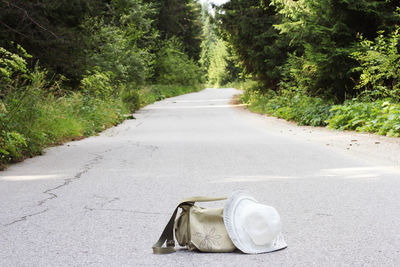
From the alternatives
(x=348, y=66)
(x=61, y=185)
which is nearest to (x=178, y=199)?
(x=61, y=185)

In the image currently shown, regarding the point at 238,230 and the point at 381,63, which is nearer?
the point at 238,230

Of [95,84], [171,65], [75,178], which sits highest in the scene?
[171,65]

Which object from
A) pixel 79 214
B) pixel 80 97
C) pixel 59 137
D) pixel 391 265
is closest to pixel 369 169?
pixel 391 265

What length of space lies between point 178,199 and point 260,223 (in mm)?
2038

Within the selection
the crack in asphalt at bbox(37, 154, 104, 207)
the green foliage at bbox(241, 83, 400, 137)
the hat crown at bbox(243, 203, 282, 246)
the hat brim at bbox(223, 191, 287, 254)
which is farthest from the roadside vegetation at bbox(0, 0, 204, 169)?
the green foliage at bbox(241, 83, 400, 137)

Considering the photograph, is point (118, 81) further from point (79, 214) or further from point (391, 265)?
point (391, 265)

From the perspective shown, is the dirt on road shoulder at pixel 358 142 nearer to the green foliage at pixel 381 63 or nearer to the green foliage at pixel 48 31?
the green foliage at pixel 381 63

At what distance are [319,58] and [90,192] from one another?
9.92m

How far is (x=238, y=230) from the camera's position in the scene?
3.40 m

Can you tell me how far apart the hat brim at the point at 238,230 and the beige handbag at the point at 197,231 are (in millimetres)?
91

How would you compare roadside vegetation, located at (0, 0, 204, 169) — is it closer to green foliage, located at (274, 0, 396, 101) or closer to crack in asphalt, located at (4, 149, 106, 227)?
crack in asphalt, located at (4, 149, 106, 227)

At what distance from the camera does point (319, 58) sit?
45.1ft

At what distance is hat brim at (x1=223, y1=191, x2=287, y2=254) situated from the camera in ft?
11.2

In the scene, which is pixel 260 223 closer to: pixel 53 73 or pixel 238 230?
pixel 238 230
